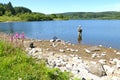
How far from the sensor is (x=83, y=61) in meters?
18.1

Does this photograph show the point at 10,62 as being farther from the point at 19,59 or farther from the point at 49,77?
the point at 49,77

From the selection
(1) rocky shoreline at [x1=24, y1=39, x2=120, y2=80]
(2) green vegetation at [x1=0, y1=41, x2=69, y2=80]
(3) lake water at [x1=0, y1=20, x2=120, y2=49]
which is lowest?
(3) lake water at [x1=0, y1=20, x2=120, y2=49]

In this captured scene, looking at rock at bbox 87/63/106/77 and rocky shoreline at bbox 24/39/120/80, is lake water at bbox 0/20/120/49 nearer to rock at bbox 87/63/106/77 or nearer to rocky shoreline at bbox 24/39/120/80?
rocky shoreline at bbox 24/39/120/80

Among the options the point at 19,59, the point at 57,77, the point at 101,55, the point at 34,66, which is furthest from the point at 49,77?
the point at 101,55

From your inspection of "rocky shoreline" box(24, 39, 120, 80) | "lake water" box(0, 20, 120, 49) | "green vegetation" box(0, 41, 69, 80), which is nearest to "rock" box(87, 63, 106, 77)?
"rocky shoreline" box(24, 39, 120, 80)

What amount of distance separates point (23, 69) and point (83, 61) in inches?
290

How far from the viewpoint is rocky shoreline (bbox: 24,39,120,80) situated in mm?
13334

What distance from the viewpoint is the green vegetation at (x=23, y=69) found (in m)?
10.5

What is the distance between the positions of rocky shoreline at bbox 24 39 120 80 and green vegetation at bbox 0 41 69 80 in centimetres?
77

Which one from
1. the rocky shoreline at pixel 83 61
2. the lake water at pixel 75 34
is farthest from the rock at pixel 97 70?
the lake water at pixel 75 34

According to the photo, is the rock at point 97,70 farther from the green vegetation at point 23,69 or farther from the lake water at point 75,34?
the lake water at point 75,34

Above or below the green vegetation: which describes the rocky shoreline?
below

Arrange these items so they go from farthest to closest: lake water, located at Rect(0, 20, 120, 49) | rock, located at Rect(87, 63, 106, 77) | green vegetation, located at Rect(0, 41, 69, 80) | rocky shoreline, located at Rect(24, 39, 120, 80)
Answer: lake water, located at Rect(0, 20, 120, 49)
rock, located at Rect(87, 63, 106, 77)
rocky shoreline, located at Rect(24, 39, 120, 80)
green vegetation, located at Rect(0, 41, 69, 80)

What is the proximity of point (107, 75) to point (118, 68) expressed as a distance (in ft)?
7.43
